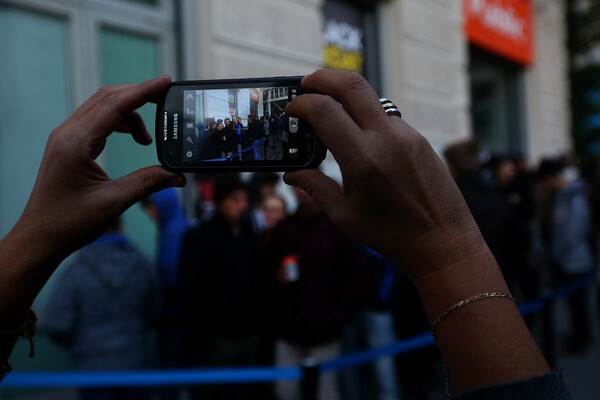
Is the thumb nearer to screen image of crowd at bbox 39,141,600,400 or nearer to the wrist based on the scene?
the wrist

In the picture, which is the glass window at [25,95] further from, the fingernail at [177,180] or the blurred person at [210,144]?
the fingernail at [177,180]

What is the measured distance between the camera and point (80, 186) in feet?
3.74

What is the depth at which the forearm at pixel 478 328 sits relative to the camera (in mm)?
868

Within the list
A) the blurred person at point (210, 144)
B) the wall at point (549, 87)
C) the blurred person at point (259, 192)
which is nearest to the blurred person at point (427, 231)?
the blurred person at point (210, 144)

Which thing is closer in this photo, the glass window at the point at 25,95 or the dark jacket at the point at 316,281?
the dark jacket at the point at 316,281

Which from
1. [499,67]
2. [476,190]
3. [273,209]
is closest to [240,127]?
[476,190]

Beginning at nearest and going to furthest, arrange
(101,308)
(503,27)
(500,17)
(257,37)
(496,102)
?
(101,308) < (257,37) < (500,17) < (503,27) < (496,102)

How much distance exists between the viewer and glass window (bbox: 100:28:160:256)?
533 cm

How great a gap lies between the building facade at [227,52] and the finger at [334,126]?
4.10 meters

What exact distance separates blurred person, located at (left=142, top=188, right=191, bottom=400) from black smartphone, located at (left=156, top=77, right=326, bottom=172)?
307cm

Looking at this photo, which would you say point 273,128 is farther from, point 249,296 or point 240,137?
point 249,296

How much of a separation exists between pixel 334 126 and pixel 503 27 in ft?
37.1

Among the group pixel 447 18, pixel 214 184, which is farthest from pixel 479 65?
pixel 214 184

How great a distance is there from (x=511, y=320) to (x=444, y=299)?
0.27ft
